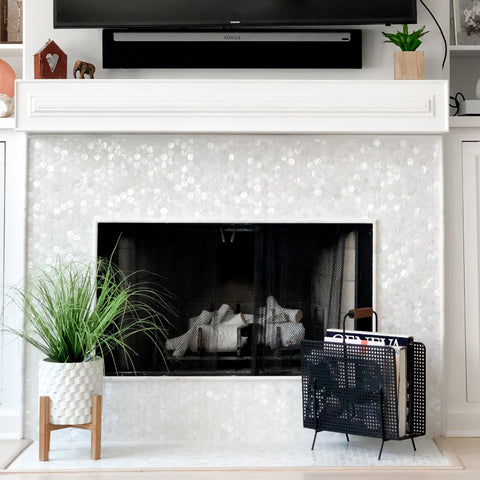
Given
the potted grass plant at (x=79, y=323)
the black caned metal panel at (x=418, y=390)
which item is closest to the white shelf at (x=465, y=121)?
the black caned metal panel at (x=418, y=390)

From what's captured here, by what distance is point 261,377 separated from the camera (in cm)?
285

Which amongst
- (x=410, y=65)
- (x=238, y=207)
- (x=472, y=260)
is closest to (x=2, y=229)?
(x=238, y=207)

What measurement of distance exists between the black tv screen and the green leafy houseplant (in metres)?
0.05

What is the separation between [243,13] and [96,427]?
1.72 meters

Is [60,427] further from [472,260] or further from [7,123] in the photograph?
[472,260]

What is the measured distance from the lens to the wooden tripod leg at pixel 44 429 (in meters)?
2.49

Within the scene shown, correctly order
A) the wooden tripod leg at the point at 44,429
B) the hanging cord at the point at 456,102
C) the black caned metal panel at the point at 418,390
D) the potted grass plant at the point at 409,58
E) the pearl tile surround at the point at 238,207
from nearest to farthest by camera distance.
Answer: the wooden tripod leg at the point at 44,429 < the black caned metal panel at the point at 418,390 < the potted grass plant at the point at 409,58 < the pearl tile surround at the point at 238,207 < the hanging cord at the point at 456,102

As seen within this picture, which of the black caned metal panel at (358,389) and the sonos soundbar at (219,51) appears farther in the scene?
the sonos soundbar at (219,51)

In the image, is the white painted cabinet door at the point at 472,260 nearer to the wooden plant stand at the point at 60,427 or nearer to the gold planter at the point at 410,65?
the gold planter at the point at 410,65

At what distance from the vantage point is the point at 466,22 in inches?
119

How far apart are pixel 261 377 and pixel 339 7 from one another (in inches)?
61.3

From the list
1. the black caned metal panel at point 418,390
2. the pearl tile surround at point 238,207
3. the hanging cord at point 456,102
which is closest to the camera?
the black caned metal panel at point 418,390

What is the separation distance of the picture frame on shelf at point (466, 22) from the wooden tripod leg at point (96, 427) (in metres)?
2.17

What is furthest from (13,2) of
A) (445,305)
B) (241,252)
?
(445,305)
